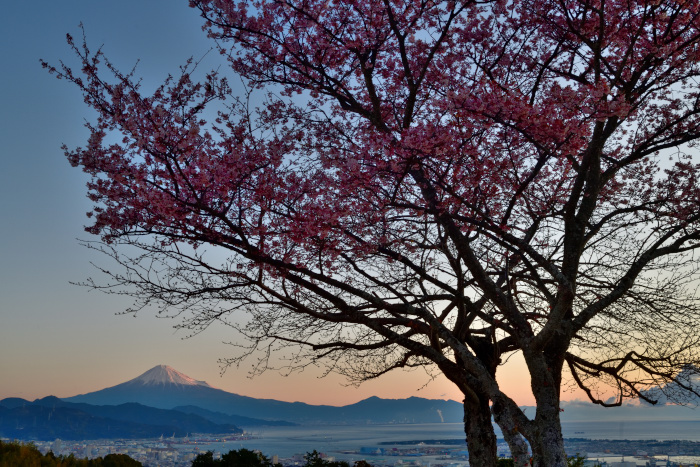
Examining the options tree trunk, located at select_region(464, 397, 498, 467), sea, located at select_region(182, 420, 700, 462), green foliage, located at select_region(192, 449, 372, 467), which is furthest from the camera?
sea, located at select_region(182, 420, 700, 462)

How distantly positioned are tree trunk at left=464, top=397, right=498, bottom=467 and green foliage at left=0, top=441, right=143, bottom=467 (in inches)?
253

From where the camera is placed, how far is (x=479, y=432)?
31.8 feet

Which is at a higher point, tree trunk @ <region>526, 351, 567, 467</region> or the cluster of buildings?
tree trunk @ <region>526, 351, 567, 467</region>

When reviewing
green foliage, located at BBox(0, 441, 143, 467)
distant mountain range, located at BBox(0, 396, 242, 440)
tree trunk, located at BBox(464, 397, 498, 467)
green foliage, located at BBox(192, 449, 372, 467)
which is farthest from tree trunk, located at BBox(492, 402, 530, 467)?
distant mountain range, located at BBox(0, 396, 242, 440)

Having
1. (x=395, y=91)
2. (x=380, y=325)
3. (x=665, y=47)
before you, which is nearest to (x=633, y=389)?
(x=380, y=325)

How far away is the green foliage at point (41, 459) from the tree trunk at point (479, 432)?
642 cm

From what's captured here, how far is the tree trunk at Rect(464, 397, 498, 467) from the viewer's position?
9.61m

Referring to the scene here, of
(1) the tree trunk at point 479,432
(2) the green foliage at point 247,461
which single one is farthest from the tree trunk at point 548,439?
(2) the green foliage at point 247,461

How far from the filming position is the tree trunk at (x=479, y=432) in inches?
378

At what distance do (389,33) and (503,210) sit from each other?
3349 millimetres

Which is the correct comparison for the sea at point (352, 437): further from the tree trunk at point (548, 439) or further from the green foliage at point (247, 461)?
the tree trunk at point (548, 439)

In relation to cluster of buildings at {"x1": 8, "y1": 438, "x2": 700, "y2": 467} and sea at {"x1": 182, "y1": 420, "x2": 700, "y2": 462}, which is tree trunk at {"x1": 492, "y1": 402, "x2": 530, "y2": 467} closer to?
cluster of buildings at {"x1": 8, "y1": 438, "x2": 700, "y2": 467}

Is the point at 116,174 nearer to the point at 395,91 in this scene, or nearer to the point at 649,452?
the point at 395,91

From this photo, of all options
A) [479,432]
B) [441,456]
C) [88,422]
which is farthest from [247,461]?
[88,422]
